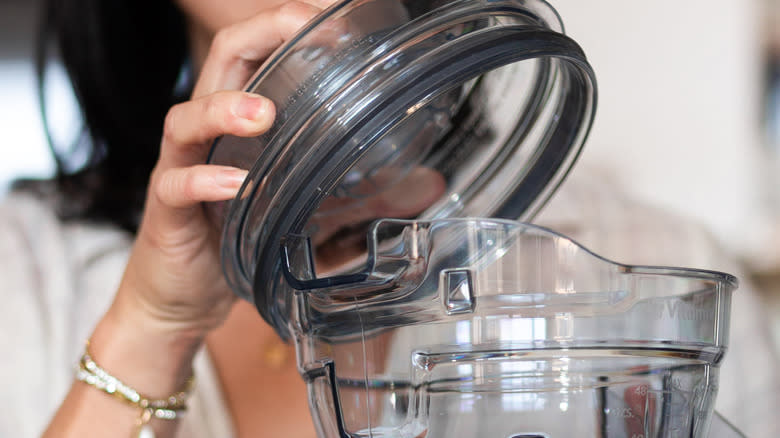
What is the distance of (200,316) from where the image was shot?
47cm

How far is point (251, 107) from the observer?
0.87ft

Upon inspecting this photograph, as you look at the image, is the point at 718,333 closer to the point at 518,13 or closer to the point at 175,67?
the point at 518,13

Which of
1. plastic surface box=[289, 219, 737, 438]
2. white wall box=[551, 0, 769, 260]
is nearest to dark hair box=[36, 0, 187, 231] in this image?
plastic surface box=[289, 219, 737, 438]

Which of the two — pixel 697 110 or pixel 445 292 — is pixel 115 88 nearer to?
pixel 445 292

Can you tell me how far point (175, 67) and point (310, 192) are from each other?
30.6 inches

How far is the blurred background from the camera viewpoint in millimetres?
1695

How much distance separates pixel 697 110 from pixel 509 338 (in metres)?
1.71

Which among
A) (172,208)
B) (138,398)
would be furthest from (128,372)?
(172,208)

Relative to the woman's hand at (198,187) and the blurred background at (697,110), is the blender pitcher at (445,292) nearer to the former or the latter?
the woman's hand at (198,187)

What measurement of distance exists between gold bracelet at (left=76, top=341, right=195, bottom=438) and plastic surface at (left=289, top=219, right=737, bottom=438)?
274 millimetres

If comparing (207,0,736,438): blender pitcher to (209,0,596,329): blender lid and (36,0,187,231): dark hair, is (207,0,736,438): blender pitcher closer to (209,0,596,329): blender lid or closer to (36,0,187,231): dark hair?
(209,0,596,329): blender lid

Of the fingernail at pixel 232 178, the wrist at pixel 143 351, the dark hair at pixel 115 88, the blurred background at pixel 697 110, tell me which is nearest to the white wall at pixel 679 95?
the blurred background at pixel 697 110

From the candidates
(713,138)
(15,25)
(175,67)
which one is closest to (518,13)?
(175,67)

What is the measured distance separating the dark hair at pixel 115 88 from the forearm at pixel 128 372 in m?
0.46
